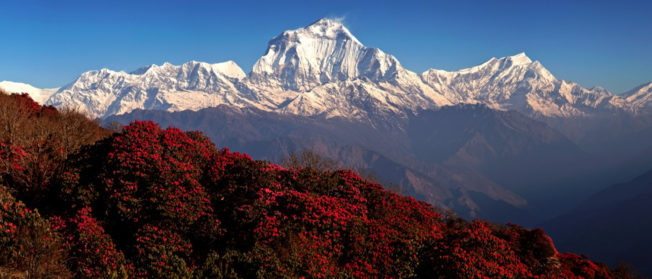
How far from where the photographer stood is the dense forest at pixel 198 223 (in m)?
21.5

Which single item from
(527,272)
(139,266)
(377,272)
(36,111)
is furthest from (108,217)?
(36,111)

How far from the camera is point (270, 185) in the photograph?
94.9 ft

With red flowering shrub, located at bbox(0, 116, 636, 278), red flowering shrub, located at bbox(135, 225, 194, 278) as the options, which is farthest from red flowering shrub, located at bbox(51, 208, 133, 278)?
red flowering shrub, located at bbox(135, 225, 194, 278)

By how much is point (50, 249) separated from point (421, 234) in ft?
73.7

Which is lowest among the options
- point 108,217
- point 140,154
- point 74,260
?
point 74,260

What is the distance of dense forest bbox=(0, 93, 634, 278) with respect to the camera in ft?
70.4

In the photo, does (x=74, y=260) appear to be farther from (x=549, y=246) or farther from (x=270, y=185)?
(x=549, y=246)

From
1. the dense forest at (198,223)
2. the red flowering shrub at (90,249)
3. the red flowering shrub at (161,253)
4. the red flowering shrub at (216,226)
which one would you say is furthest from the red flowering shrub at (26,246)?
the red flowering shrub at (161,253)

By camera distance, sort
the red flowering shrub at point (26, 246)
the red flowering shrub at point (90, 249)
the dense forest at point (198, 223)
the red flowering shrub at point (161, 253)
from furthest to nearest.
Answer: the red flowering shrub at point (90, 249) → the dense forest at point (198, 223) → the red flowering shrub at point (161, 253) → the red flowering shrub at point (26, 246)

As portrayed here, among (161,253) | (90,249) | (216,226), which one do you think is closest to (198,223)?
(216,226)

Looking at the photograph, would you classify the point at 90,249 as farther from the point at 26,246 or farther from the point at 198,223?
the point at 198,223

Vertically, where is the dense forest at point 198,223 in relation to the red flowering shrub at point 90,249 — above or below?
above

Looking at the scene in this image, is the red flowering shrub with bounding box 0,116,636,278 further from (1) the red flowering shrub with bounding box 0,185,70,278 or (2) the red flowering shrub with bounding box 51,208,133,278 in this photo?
(1) the red flowering shrub with bounding box 0,185,70,278

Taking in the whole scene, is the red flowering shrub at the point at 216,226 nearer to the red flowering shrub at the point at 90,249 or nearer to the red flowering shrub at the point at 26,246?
the red flowering shrub at the point at 90,249
